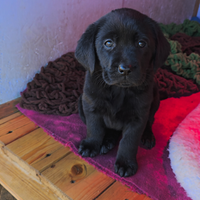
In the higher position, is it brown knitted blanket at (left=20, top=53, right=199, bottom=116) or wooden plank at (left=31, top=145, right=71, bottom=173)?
brown knitted blanket at (left=20, top=53, right=199, bottom=116)

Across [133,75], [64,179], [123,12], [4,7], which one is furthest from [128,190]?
[4,7]

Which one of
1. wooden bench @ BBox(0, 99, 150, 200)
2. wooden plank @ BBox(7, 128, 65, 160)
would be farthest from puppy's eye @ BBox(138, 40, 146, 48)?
wooden plank @ BBox(7, 128, 65, 160)

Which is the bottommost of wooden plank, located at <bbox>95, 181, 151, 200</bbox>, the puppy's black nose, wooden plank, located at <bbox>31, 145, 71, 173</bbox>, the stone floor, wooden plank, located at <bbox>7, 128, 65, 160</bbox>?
the stone floor

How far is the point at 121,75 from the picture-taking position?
127cm

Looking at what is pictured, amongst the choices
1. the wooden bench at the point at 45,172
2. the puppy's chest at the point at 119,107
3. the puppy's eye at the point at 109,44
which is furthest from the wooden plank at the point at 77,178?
the puppy's eye at the point at 109,44

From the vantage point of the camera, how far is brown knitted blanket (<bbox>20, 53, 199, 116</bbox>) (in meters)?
2.33

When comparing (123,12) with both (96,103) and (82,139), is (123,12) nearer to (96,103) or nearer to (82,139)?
(96,103)

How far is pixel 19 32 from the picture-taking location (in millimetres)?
2365

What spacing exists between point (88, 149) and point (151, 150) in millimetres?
546

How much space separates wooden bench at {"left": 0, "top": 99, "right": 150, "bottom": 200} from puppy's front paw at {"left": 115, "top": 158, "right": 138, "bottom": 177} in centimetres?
8

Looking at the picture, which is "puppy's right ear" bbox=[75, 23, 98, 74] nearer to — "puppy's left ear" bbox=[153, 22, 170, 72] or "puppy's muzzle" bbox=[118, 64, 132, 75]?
"puppy's muzzle" bbox=[118, 64, 132, 75]

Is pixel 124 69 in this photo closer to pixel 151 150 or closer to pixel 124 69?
pixel 124 69

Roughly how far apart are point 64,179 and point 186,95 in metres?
1.89

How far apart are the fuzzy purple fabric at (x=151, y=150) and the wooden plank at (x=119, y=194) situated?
0.11 ft
